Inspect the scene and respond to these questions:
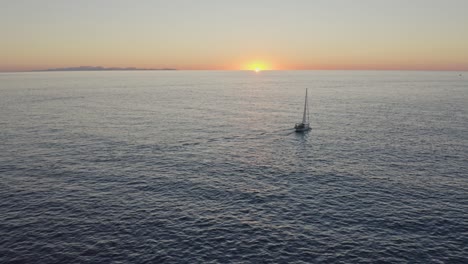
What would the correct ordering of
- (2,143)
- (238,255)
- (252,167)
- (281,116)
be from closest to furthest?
(238,255) → (252,167) → (2,143) → (281,116)

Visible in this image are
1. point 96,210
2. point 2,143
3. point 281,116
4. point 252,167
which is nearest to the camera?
point 96,210

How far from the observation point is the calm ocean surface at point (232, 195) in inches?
2061

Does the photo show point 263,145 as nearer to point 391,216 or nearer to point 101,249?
point 391,216

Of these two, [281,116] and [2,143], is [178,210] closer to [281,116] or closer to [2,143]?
[2,143]

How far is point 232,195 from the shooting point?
72062mm

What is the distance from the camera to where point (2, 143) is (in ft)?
360

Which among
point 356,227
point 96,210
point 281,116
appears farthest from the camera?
point 281,116

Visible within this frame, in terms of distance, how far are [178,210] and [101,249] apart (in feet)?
54.1

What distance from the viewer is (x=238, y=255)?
51.0 meters

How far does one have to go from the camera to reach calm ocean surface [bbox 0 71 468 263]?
52.3 meters

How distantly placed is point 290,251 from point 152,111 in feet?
477

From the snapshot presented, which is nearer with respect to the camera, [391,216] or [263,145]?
[391,216]

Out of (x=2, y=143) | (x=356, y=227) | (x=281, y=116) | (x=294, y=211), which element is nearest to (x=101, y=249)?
(x=294, y=211)

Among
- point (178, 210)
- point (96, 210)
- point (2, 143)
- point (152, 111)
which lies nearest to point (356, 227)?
point (178, 210)
